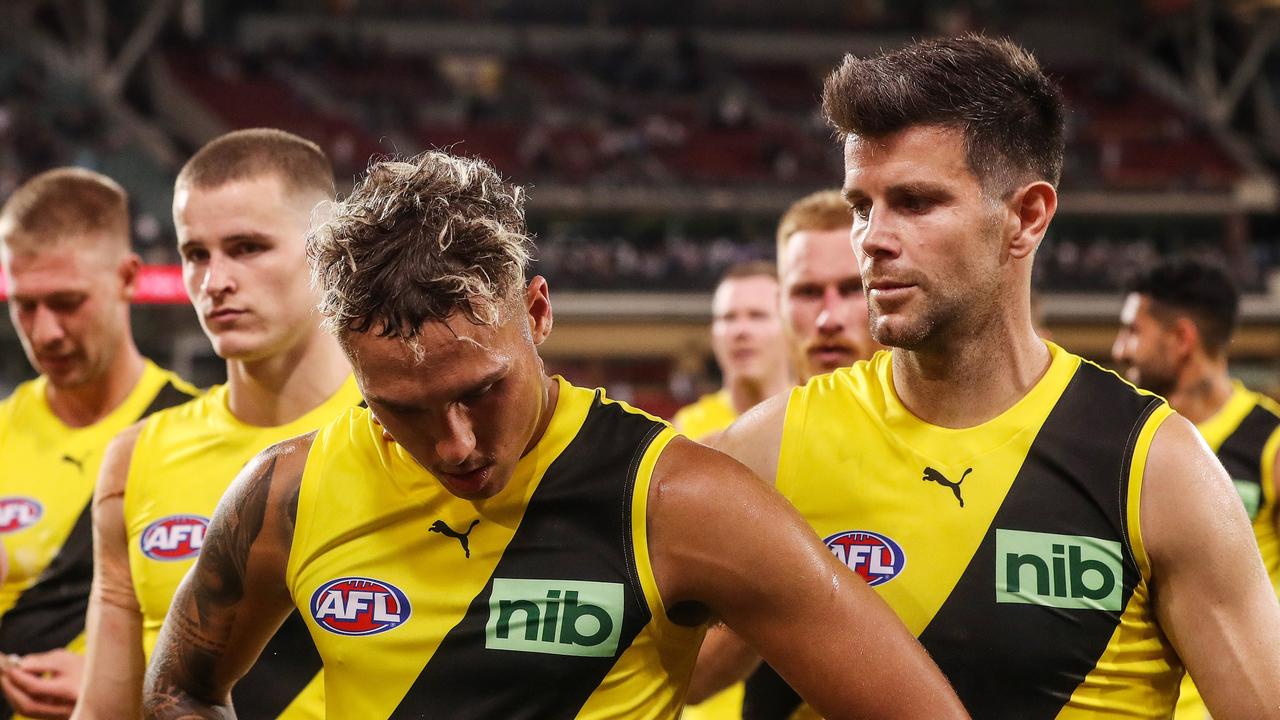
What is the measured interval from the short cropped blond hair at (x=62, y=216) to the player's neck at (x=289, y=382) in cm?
104

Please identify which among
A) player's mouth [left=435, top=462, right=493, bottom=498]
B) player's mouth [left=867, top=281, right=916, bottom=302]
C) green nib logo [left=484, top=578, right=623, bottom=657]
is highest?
player's mouth [left=867, top=281, right=916, bottom=302]

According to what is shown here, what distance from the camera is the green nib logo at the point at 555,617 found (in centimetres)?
213

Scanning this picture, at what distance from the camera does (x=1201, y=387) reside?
17.2ft

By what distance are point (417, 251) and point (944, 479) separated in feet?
3.69

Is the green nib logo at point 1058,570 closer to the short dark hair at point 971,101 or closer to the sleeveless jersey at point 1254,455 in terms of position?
the short dark hair at point 971,101

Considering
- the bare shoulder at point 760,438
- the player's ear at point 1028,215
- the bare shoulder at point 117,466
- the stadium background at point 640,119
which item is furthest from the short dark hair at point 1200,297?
the stadium background at point 640,119

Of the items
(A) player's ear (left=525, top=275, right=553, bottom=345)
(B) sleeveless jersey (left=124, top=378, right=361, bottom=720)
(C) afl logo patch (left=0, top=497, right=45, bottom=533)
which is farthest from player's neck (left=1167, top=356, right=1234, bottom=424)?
(C) afl logo patch (left=0, top=497, right=45, bottom=533)

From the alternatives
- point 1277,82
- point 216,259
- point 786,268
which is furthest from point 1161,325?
point 1277,82

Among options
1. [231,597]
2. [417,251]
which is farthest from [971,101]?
[231,597]

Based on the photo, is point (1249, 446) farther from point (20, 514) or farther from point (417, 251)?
point (20, 514)

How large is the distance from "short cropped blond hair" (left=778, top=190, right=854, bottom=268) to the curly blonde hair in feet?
6.03

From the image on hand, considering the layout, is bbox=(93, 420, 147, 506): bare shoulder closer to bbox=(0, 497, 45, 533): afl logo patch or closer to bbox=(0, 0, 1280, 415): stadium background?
bbox=(0, 497, 45, 533): afl logo patch

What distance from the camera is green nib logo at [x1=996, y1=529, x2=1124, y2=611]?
7.71 feet

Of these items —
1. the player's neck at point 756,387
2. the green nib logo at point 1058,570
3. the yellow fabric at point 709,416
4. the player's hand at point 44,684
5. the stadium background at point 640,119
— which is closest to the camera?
the green nib logo at point 1058,570
